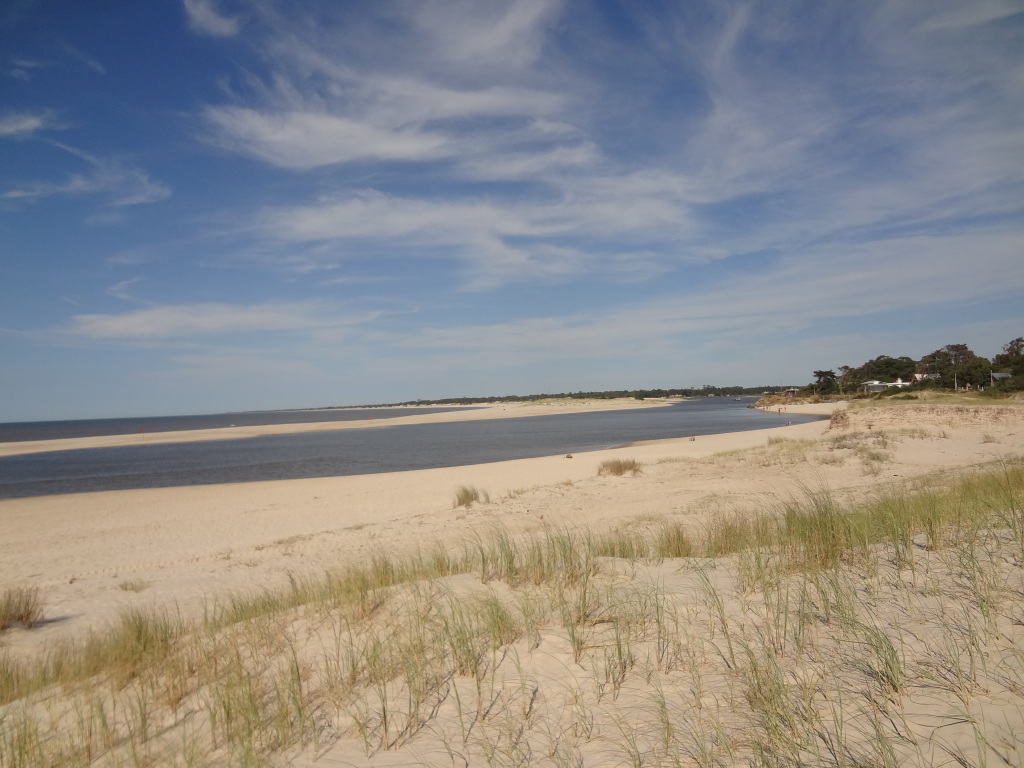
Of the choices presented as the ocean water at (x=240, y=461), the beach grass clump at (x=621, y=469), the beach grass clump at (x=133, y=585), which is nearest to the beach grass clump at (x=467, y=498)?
the beach grass clump at (x=621, y=469)

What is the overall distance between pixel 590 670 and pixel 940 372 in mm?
86944

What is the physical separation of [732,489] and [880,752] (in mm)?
13762

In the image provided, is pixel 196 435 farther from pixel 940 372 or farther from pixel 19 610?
pixel 940 372

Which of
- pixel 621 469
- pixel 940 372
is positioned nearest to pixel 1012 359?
pixel 940 372

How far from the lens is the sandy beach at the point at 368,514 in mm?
9305

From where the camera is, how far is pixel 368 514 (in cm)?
1677

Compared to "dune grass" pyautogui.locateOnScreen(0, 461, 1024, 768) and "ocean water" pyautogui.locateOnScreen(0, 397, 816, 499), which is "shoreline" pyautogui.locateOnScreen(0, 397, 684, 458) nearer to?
"ocean water" pyautogui.locateOnScreen(0, 397, 816, 499)

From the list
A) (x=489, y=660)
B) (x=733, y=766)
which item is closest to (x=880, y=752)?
(x=733, y=766)

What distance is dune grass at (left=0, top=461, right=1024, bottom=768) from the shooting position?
307 centimetres

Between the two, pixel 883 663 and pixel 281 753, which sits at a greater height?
pixel 883 663

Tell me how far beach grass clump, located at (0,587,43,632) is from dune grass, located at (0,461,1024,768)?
2.84m

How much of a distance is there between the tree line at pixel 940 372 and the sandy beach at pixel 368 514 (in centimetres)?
3584

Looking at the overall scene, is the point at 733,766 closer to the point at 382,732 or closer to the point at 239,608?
the point at 382,732

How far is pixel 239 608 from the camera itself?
246 inches
